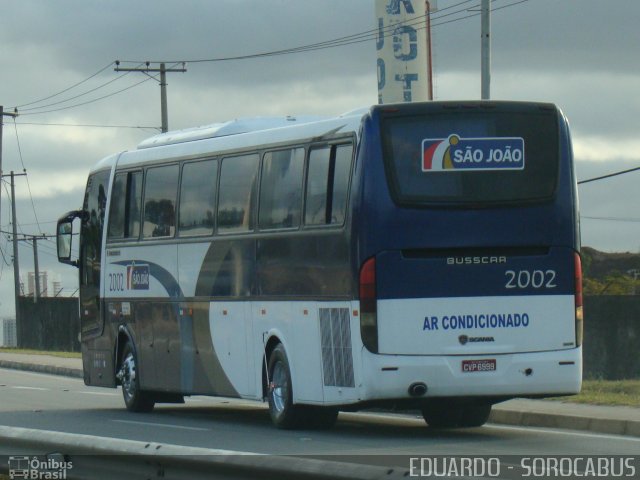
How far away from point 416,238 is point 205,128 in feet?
17.3

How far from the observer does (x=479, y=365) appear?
1512 cm

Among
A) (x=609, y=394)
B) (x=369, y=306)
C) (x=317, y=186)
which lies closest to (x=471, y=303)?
(x=369, y=306)

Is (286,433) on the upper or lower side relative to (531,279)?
lower

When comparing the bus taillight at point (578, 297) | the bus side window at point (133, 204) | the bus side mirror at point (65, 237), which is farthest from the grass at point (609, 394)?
the bus side mirror at point (65, 237)

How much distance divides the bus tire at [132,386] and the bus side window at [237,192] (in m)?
3.60

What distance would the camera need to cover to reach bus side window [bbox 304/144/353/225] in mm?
15648

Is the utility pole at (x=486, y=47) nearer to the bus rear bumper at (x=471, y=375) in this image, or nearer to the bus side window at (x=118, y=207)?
the bus side window at (x=118, y=207)

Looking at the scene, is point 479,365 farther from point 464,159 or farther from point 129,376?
point 129,376

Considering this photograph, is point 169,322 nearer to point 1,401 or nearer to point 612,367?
point 1,401

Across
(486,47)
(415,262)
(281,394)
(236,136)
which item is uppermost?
(486,47)

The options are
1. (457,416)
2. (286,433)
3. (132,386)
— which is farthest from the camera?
(132,386)

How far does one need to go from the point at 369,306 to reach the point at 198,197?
4461mm

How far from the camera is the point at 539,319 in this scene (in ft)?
50.4

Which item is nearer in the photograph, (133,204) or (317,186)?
(317,186)
